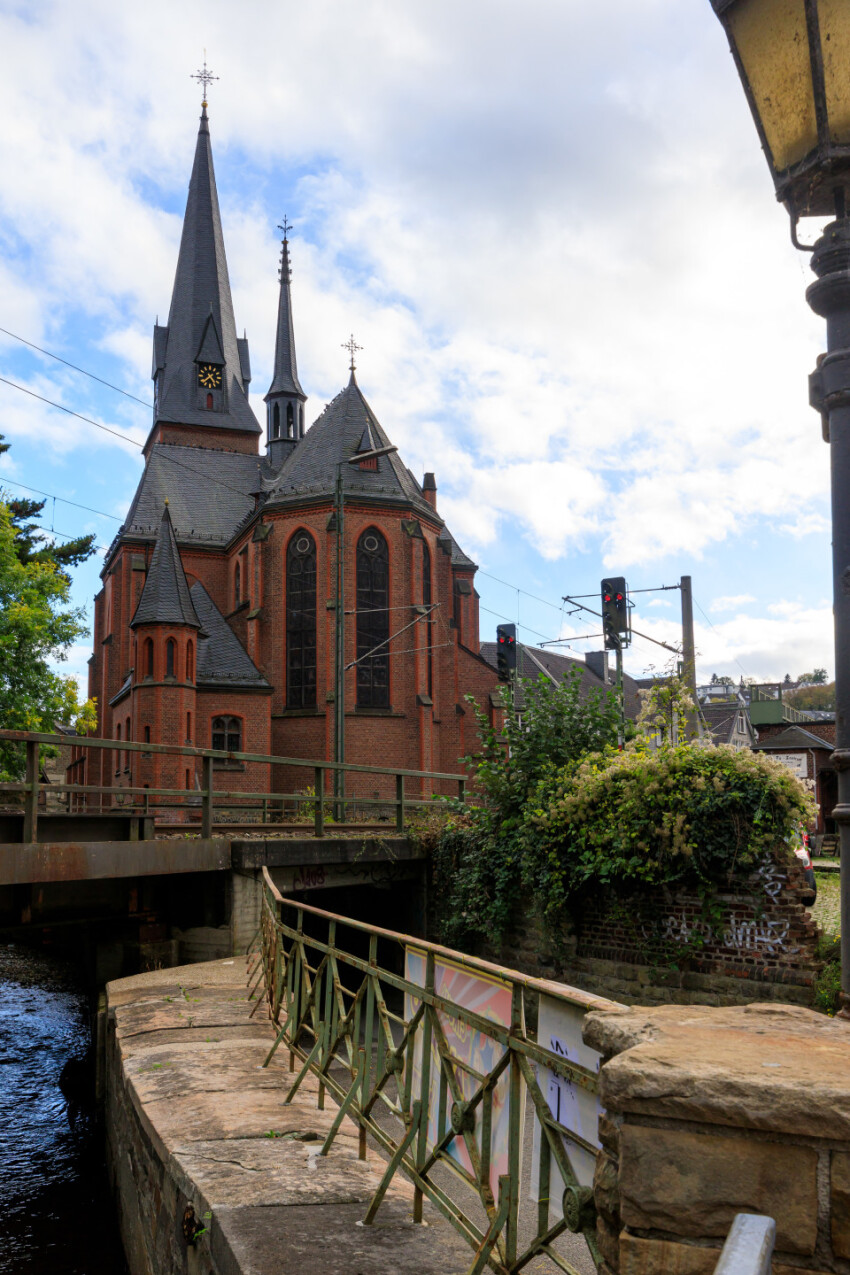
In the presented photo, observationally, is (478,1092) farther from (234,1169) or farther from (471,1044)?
(234,1169)

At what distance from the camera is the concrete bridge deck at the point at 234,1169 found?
3727 millimetres

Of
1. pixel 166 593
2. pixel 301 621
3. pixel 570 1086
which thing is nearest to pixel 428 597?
pixel 301 621

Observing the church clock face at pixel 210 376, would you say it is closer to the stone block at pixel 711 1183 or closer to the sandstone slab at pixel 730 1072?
the sandstone slab at pixel 730 1072

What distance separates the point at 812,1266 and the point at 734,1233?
0.60m

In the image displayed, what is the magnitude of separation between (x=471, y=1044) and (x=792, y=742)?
1200 inches

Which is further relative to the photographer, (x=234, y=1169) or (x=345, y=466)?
(x=345, y=466)

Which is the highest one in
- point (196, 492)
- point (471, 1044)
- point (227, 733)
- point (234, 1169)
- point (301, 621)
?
point (196, 492)

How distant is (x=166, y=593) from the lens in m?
35.5

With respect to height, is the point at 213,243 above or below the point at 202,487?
above

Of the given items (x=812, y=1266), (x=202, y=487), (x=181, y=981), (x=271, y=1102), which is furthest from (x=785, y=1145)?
(x=202, y=487)

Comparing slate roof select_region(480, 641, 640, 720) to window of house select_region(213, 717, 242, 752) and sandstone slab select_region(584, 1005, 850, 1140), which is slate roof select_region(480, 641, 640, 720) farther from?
sandstone slab select_region(584, 1005, 850, 1140)

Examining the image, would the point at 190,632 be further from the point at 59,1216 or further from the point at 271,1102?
the point at 271,1102

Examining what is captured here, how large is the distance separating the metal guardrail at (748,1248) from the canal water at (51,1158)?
6961 millimetres

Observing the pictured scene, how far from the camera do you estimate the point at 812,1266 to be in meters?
1.74
